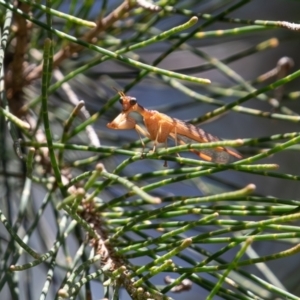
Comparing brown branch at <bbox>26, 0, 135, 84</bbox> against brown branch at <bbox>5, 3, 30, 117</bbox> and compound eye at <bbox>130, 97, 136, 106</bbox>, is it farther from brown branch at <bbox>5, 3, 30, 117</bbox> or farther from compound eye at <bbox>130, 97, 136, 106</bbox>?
compound eye at <bbox>130, 97, 136, 106</bbox>

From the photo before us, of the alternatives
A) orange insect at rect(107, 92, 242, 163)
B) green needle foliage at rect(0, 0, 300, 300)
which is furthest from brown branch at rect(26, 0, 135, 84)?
orange insect at rect(107, 92, 242, 163)

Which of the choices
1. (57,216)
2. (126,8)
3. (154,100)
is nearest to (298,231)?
(57,216)

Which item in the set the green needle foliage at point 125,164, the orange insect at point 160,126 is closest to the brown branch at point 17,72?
the green needle foliage at point 125,164

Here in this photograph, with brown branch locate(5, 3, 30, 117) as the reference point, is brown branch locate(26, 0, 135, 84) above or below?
above

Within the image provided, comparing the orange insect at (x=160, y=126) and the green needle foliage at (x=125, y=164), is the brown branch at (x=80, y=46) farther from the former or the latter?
the orange insect at (x=160, y=126)

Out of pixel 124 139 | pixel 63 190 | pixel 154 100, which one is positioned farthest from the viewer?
pixel 154 100

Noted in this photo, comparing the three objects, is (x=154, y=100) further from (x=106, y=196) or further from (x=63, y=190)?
(x=63, y=190)

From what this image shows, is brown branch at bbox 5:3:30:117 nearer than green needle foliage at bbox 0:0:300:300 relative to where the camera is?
No

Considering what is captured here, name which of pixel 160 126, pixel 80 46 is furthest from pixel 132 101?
pixel 80 46
